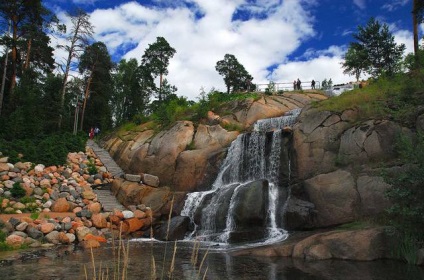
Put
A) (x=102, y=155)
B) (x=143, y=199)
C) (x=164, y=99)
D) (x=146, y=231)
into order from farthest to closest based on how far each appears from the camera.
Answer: (x=164, y=99)
(x=102, y=155)
(x=143, y=199)
(x=146, y=231)

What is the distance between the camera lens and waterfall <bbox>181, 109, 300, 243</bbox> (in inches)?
596

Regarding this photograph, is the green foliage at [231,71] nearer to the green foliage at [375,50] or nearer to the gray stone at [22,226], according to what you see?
the green foliage at [375,50]

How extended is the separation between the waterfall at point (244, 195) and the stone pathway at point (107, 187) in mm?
4265

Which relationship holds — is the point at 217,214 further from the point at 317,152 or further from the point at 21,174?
the point at 21,174

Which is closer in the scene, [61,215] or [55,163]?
[61,215]

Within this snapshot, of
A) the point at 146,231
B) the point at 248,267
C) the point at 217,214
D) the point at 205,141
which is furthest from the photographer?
the point at 205,141

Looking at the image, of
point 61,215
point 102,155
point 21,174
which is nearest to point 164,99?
point 102,155

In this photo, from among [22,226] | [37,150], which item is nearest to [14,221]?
[22,226]

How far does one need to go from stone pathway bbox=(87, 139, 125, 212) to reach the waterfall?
427 cm

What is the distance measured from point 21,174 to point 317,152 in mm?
16442

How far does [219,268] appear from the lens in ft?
31.8

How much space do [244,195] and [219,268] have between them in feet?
21.2

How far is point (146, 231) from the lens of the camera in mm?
17969

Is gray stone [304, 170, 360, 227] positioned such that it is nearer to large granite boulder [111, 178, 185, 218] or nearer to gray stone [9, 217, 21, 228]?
large granite boulder [111, 178, 185, 218]
